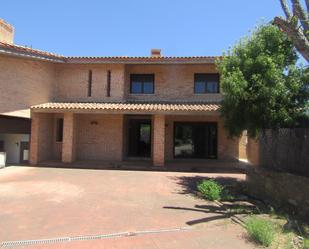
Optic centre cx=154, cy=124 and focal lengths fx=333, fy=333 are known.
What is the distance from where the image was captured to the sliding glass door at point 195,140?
19.4m

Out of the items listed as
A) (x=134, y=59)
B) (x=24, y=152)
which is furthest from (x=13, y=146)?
(x=134, y=59)

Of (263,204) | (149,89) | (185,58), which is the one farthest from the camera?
(149,89)

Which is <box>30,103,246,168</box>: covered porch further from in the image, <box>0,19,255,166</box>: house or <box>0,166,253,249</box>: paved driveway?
<box>0,166,253,249</box>: paved driveway

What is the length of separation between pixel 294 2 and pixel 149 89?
1202cm

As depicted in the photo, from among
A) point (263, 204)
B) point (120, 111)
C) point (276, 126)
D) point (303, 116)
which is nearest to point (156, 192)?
point (263, 204)

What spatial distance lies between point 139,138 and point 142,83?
334cm

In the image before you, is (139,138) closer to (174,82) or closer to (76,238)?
(174,82)

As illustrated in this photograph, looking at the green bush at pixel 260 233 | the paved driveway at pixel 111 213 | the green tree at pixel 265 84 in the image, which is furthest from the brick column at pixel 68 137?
the green bush at pixel 260 233

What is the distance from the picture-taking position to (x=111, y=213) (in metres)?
7.91

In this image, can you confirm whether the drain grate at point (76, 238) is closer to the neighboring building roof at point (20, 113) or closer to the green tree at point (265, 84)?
the green tree at point (265, 84)

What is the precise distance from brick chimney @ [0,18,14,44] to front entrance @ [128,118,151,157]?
28.7 ft

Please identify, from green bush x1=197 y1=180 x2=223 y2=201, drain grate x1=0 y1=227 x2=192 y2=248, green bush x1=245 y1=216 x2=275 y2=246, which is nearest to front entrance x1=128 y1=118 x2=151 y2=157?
green bush x1=197 y1=180 x2=223 y2=201

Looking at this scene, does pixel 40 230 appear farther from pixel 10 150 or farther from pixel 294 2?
pixel 10 150

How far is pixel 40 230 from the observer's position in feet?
21.4
